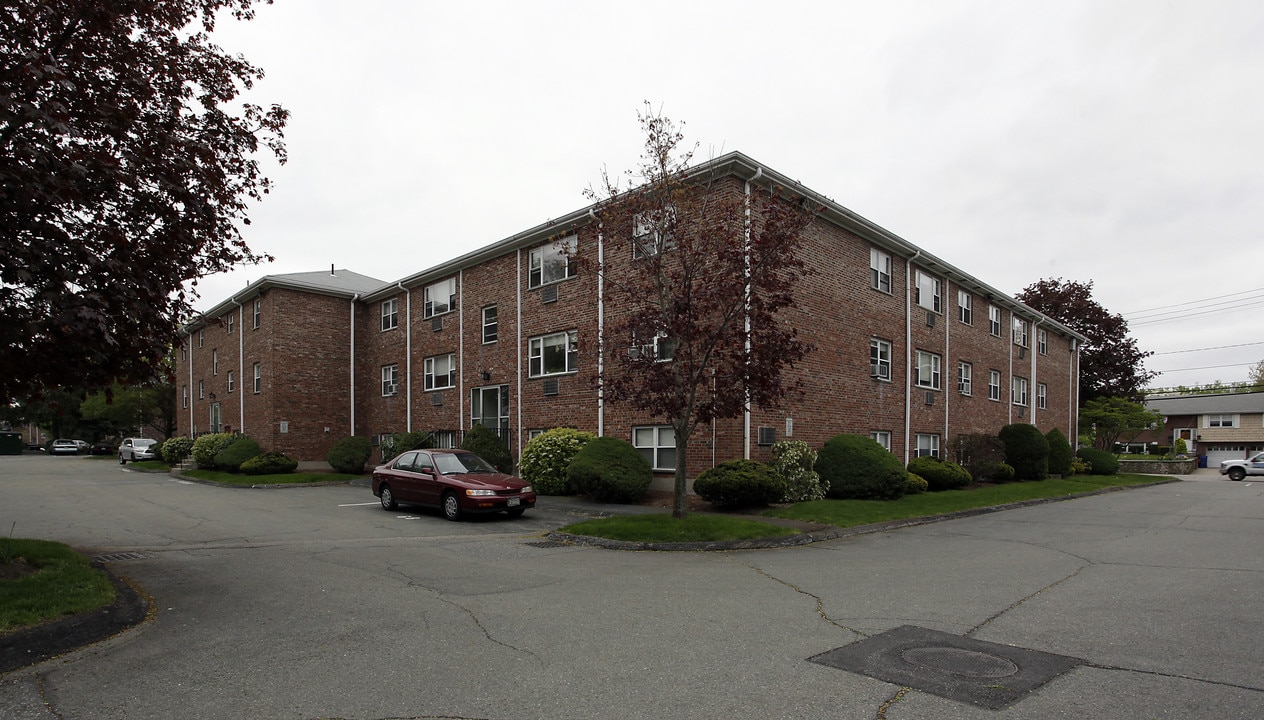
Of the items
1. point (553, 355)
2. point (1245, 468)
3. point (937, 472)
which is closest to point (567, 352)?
point (553, 355)

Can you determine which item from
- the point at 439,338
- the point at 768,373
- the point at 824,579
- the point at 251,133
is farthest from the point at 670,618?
the point at 439,338

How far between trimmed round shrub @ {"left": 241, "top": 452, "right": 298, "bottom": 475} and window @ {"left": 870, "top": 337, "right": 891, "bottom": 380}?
66.9 ft

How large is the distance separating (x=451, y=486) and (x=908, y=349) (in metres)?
15.1

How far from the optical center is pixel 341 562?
9852 mm

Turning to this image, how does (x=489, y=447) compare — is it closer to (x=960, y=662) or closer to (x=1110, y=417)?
(x=960, y=662)

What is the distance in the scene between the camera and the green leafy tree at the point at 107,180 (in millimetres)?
6488

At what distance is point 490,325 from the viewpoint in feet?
79.6

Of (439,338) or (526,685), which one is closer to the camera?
(526,685)

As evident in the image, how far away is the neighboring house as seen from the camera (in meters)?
58.4

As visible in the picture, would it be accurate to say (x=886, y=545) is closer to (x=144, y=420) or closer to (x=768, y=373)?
(x=768, y=373)

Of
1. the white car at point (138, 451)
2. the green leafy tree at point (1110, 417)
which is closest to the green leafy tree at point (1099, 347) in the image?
the green leafy tree at point (1110, 417)

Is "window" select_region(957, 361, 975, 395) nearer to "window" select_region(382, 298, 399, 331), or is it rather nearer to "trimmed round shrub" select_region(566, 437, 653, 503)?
"trimmed round shrub" select_region(566, 437, 653, 503)

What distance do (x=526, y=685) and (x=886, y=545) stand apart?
27.6 feet

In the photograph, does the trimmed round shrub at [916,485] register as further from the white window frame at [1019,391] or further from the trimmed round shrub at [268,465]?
the trimmed round shrub at [268,465]
